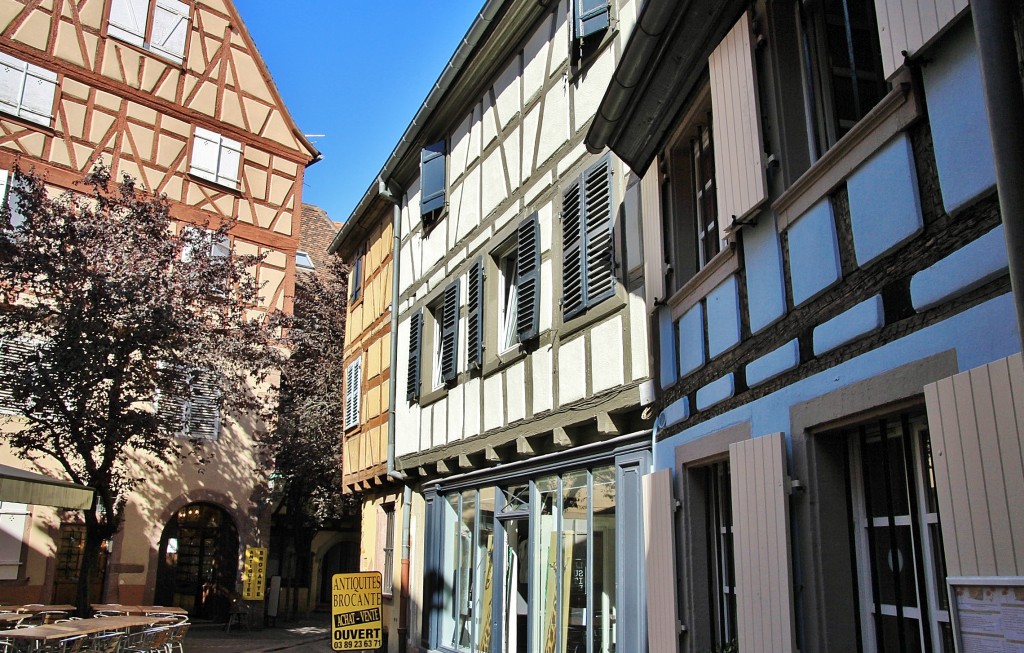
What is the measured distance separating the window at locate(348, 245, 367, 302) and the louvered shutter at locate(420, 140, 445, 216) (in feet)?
14.8

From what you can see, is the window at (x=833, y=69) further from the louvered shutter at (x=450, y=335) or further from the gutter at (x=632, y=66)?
the louvered shutter at (x=450, y=335)

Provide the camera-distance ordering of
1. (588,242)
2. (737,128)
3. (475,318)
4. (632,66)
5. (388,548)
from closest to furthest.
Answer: (737,128), (632,66), (588,242), (475,318), (388,548)

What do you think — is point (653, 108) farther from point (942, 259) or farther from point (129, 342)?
point (129, 342)

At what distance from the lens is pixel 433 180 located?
39.2 ft

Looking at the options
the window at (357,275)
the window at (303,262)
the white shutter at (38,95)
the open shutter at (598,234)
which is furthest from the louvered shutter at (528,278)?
the window at (303,262)

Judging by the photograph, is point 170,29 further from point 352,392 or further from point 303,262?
point 352,392

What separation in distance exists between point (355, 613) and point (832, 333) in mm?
8086

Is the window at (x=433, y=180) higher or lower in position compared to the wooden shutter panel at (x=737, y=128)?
higher

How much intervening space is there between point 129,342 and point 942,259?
11.8m

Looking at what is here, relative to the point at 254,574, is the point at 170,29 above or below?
above

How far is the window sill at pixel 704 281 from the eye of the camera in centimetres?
493

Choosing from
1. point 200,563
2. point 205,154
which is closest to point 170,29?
point 205,154

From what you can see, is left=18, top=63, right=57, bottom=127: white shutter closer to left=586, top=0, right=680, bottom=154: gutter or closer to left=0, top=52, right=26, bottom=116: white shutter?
left=0, top=52, right=26, bottom=116: white shutter

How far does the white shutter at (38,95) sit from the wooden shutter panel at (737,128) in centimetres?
1757
